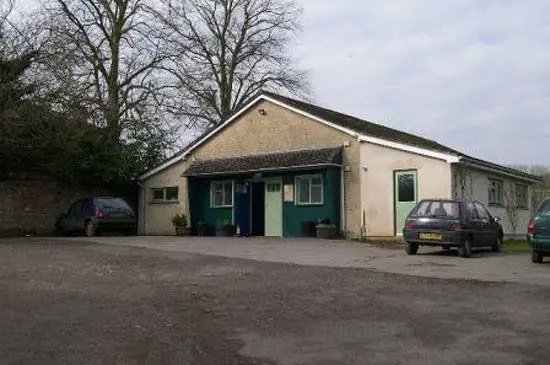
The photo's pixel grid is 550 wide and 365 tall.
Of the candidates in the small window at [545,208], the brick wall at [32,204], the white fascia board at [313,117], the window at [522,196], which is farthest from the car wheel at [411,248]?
the brick wall at [32,204]

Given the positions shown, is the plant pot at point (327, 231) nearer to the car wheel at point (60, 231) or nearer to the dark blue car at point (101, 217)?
the dark blue car at point (101, 217)

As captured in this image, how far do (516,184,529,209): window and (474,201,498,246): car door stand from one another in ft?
36.2

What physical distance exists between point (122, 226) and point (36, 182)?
4862mm

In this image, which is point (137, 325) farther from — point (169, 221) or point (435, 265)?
point (169, 221)

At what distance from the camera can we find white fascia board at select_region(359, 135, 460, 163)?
74.8 feet

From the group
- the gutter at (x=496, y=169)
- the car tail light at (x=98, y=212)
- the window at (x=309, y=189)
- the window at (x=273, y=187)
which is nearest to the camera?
the gutter at (x=496, y=169)

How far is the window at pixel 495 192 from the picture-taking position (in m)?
27.2

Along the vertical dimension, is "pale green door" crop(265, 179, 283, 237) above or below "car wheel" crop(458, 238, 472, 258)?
above

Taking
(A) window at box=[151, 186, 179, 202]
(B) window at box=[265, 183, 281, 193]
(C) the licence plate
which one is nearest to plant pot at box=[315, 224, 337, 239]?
(B) window at box=[265, 183, 281, 193]

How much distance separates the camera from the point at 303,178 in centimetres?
2678

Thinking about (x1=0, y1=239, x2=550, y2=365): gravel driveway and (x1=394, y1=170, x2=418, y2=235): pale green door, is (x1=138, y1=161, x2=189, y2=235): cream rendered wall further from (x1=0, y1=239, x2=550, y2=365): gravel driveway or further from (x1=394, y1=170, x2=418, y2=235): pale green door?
(x1=0, y1=239, x2=550, y2=365): gravel driveway

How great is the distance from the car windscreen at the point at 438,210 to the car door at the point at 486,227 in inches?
51.9

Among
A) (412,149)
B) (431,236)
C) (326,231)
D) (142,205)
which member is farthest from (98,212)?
(431,236)

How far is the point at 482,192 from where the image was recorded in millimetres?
26031
